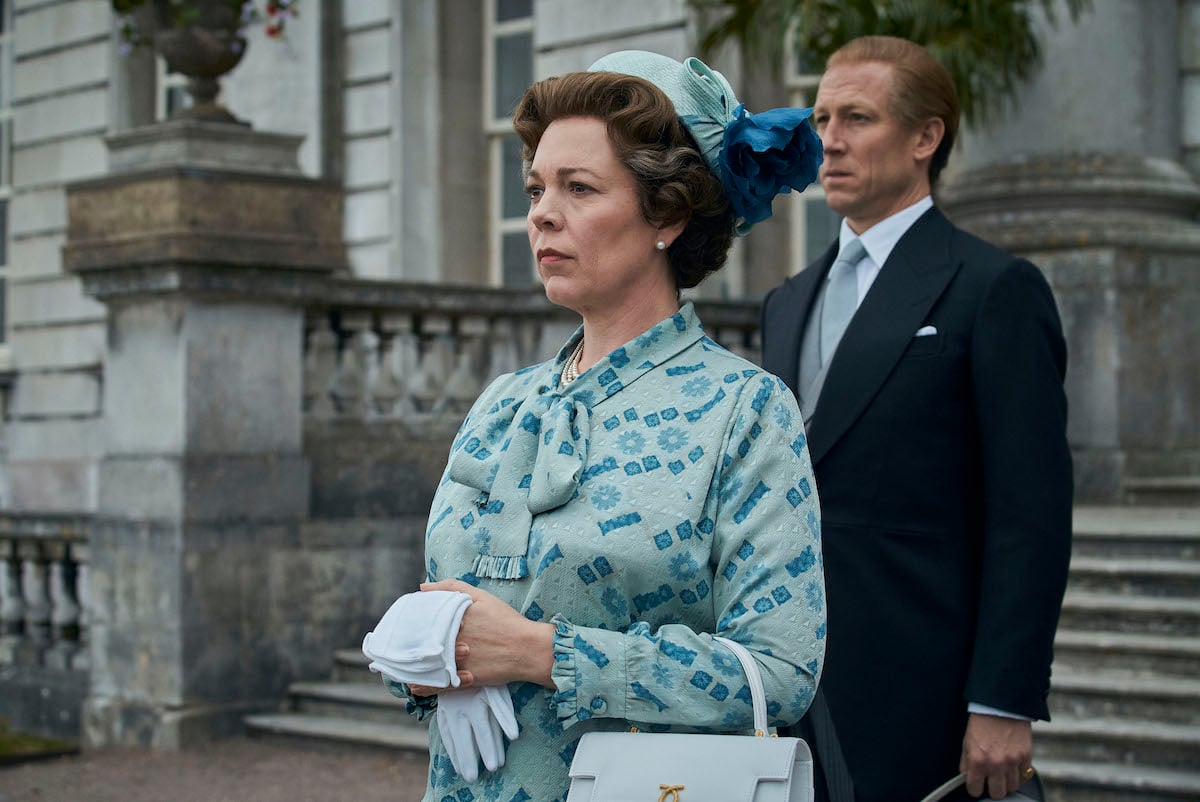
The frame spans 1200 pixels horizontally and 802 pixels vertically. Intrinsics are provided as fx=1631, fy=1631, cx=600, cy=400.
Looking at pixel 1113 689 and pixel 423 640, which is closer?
pixel 423 640

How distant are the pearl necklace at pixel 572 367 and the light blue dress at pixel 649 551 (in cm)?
8

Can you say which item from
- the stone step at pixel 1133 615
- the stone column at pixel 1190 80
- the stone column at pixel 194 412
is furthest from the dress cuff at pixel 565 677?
the stone column at pixel 1190 80

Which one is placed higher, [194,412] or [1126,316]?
[1126,316]

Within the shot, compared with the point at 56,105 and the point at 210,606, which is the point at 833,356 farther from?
the point at 56,105

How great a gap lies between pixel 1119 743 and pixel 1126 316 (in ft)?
9.67

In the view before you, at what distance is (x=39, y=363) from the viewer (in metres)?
15.1

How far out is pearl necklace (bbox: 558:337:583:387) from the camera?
2.23 metres

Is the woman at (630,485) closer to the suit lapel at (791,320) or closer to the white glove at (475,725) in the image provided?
the white glove at (475,725)

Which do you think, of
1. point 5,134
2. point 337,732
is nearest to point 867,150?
point 337,732

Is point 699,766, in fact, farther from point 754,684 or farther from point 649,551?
point 649,551

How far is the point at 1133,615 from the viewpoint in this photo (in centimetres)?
594

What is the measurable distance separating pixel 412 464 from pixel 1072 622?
3.19m

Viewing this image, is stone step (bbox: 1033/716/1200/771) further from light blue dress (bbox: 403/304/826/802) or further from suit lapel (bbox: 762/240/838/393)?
light blue dress (bbox: 403/304/826/802)

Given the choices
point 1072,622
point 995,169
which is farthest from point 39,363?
point 1072,622
